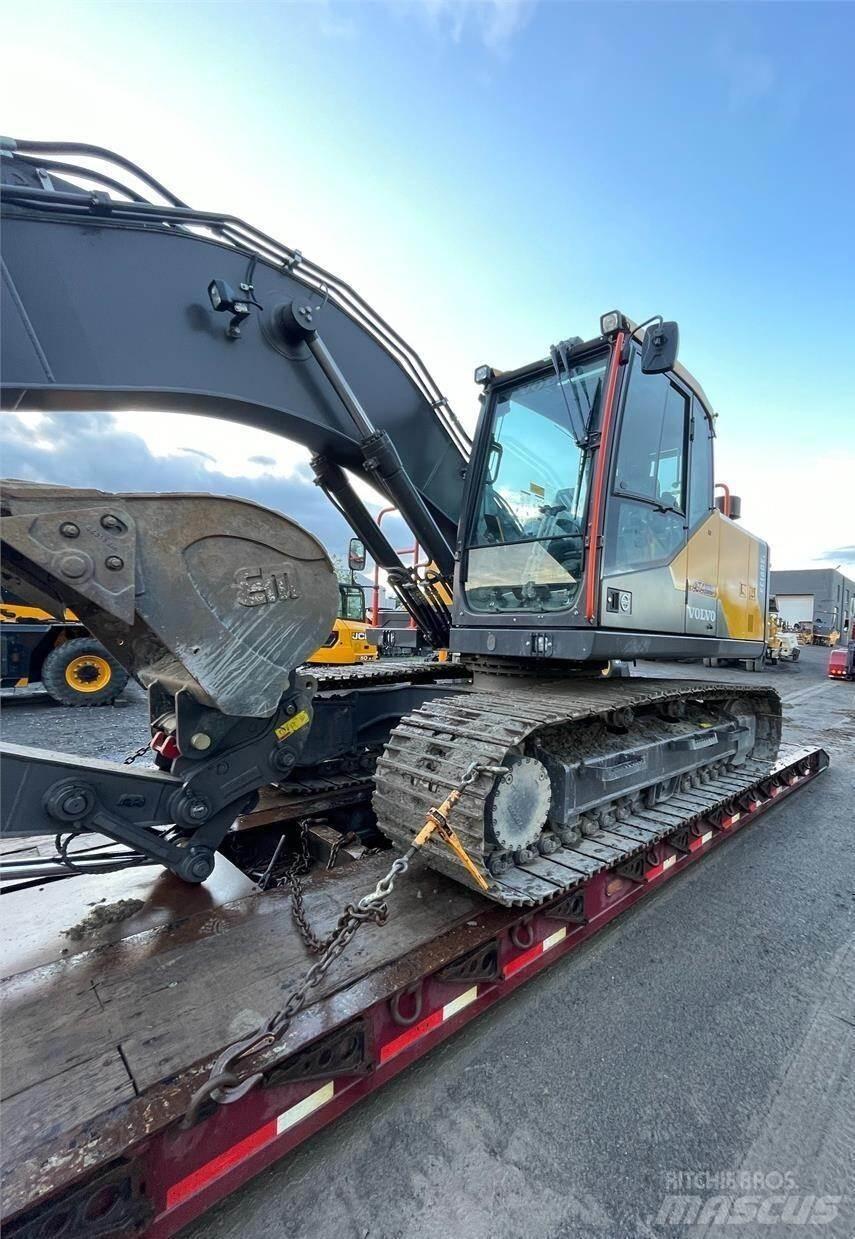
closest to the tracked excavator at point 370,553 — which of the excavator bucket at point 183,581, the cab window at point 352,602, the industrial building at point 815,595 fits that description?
the excavator bucket at point 183,581

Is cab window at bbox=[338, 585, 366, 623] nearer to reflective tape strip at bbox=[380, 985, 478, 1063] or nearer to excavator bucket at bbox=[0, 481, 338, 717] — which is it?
excavator bucket at bbox=[0, 481, 338, 717]

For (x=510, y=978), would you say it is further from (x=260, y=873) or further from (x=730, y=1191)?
(x=260, y=873)

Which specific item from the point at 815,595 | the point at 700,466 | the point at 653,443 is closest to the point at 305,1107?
the point at 653,443

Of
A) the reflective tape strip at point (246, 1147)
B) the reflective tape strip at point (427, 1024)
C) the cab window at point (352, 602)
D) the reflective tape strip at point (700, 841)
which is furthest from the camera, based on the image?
the cab window at point (352, 602)

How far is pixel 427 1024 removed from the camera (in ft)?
6.97

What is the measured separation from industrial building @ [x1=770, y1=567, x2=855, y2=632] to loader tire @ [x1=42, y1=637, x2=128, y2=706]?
55.0 m

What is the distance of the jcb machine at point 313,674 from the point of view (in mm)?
1683

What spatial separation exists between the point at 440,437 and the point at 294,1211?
12.8ft

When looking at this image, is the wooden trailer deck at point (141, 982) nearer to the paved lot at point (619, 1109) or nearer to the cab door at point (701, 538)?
the paved lot at point (619, 1109)

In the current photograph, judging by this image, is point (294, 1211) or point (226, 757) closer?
point (294, 1211)

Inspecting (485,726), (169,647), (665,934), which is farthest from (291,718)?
(665,934)

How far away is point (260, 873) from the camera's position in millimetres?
3246

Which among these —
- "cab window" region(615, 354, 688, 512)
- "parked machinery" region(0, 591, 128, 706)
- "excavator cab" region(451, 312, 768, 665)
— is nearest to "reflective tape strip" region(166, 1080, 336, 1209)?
"excavator cab" region(451, 312, 768, 665)

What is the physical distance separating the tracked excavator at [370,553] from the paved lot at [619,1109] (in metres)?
0.55
